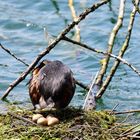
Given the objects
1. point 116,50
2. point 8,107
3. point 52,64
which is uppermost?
point 52,64

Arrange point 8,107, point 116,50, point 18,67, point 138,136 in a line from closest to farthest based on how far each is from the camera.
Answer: point 138,136, point 8,107, point 18,67, point 116,50

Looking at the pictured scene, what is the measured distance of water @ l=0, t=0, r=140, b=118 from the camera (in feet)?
36.7

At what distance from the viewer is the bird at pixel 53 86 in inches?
303

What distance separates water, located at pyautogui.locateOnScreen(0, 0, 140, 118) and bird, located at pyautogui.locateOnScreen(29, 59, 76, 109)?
1.43m

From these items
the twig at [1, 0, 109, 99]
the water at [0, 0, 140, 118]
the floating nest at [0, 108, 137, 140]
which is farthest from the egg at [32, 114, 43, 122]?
the water at [0, 0, 140, 118]

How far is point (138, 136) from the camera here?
7016 millimetres

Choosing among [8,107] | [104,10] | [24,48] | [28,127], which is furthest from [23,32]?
[28,127]

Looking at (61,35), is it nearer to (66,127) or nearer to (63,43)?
(66,127)

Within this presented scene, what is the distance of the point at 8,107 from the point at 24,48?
5545 mm

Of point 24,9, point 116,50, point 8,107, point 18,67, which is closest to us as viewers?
point 8,107

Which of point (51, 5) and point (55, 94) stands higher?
point (55, 94)

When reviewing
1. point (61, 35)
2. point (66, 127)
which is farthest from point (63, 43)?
point (66, 127)

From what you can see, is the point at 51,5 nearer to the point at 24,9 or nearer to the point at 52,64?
the point at 24,9

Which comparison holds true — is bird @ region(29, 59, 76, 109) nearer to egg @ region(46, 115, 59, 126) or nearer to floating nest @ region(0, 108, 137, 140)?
floating nest @ region(0, 108, 137, 140)
